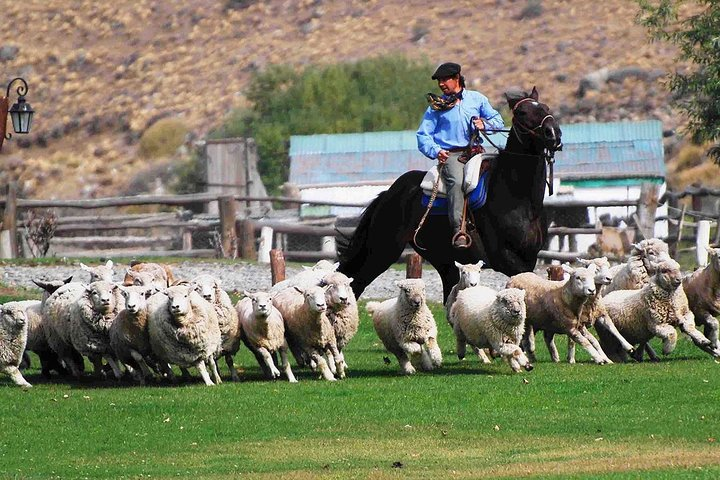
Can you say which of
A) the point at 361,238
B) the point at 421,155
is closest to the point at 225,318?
the point at 361,238

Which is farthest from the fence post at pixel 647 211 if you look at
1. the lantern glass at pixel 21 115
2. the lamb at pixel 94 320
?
the lamb at pixel 94 320

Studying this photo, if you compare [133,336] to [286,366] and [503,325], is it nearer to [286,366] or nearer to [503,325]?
[286,366]

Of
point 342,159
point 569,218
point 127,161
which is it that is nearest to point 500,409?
point 569,218

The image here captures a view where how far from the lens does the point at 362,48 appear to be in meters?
72.4

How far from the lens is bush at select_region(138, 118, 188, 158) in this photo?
219 ft

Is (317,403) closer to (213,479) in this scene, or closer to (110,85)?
(213,479)

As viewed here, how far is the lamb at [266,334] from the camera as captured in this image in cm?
1510

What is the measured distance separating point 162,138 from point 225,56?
10112 millimetres

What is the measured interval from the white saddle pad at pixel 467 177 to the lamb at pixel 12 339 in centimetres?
435

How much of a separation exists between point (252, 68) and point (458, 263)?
2238 inches

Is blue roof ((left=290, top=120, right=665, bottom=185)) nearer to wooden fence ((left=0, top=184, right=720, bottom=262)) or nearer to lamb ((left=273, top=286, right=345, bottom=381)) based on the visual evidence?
wooden fence ((left=0, top=184, right=720, bottom=262))

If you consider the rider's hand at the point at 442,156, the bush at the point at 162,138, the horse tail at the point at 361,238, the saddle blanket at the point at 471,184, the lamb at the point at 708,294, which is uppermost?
the rider's hand at the point at 442,156

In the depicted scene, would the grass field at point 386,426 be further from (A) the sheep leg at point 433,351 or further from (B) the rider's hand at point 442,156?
(B) the rider's hand at point 442,156

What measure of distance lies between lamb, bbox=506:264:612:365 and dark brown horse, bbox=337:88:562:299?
1.49 ft
